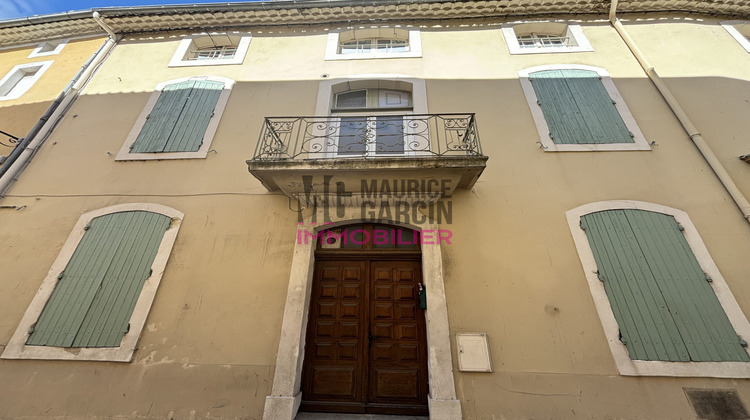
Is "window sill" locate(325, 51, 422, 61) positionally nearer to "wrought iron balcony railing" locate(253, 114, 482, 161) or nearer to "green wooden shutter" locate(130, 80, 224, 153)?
"wrought iron balcony railing" locate(253, 114, 482, 161)

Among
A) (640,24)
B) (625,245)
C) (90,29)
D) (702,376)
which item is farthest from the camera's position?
(90,29)

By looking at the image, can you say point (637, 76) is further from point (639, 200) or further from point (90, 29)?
point (90, 29)

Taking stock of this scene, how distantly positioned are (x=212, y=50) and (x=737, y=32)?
12214 mm

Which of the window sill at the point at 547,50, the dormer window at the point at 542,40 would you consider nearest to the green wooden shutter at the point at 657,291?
the window sill at the point at 547,50

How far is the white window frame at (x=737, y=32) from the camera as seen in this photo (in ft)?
21.7

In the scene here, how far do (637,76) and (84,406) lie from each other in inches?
408

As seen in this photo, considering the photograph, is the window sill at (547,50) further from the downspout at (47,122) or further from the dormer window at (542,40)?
the downspout at (47,122)

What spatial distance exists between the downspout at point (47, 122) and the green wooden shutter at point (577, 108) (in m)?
9.50

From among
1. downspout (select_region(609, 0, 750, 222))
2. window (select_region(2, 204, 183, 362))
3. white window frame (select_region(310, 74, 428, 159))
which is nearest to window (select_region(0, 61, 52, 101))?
window (select_region(2, 204, 183, 362))

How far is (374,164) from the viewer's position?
168 inches

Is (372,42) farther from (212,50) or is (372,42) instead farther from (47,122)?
(47,122)

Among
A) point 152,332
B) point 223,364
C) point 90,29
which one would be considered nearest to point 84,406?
point 152,332

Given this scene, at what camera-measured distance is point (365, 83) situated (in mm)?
6551

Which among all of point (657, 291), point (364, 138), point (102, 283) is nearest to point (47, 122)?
point (102, 283)
